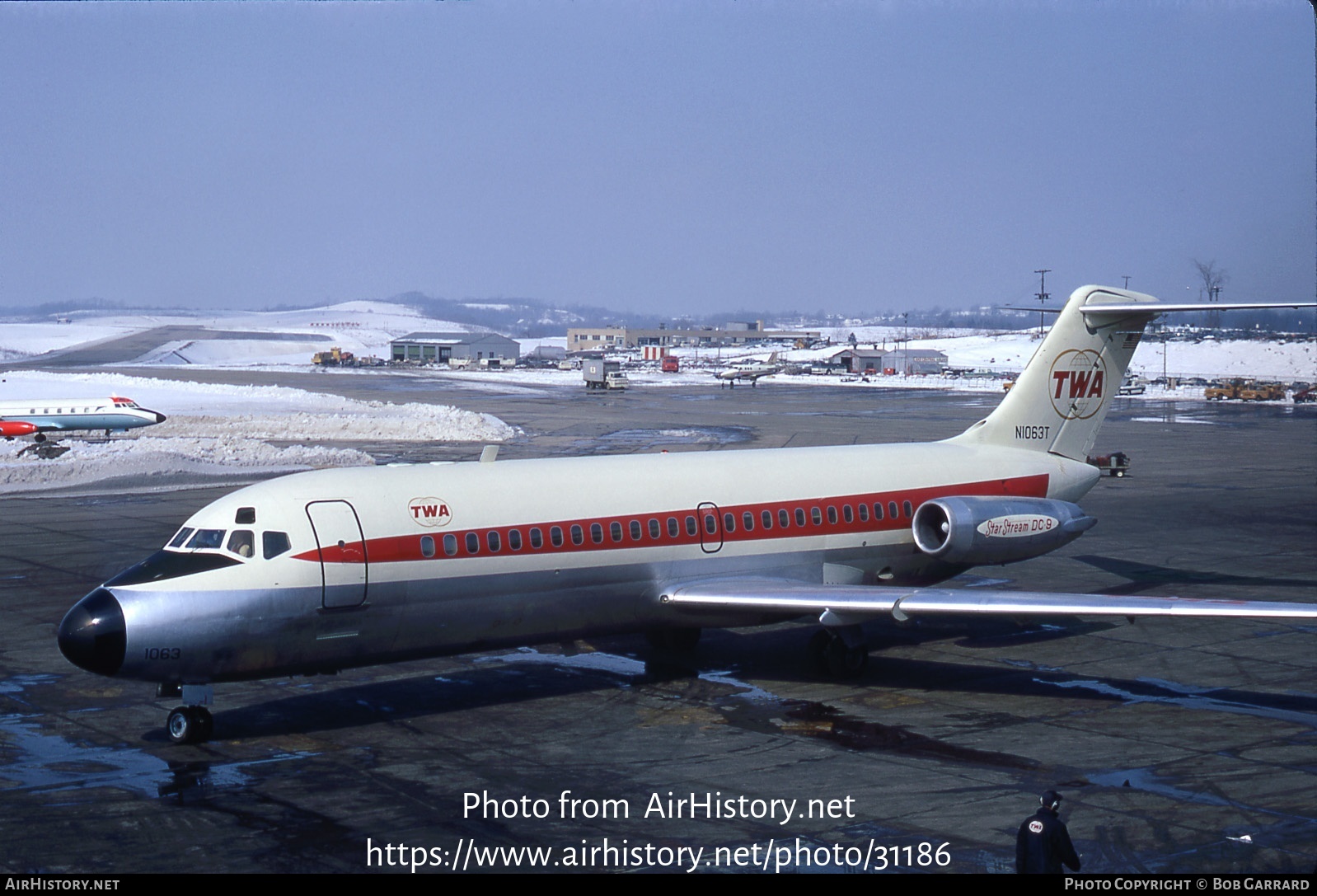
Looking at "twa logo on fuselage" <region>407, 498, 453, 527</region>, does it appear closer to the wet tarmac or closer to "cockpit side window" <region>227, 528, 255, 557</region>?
"cockpit side window" <region>227, 528, 255, 557</region>

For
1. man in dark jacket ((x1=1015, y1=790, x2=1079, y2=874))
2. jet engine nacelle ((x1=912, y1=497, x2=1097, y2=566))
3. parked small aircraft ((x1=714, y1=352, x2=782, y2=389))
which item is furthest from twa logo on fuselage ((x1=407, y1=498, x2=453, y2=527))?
parked small aircraft ((x1=714, y1=352, x2=782, y2=389))

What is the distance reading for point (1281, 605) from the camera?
622 inches

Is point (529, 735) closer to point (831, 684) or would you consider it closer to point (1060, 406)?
point (831, 684)

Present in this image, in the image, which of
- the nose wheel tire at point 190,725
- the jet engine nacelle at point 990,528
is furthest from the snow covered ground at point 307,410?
the nose wheel tire at point 190,725

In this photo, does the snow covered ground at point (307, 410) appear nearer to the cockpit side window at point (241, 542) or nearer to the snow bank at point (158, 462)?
the snow bank at point (158, 462)

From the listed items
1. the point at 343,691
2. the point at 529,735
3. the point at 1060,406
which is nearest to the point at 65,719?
the point at 343,691

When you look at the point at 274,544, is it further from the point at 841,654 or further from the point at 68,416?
the point at 68,416

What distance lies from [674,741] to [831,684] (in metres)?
3.91

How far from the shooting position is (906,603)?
707 inches

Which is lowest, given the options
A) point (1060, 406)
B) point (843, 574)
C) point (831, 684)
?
point (831, 684)

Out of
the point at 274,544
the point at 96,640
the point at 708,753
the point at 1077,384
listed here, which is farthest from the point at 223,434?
the point at 708,753

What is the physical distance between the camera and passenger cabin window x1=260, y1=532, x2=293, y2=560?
1616cm

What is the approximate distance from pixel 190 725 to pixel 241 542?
7.72 feet

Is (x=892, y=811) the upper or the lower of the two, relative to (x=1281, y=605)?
lower
